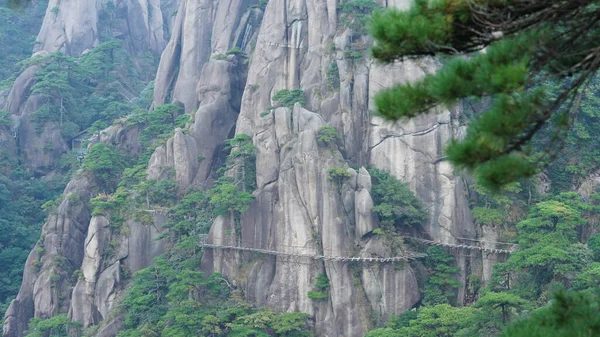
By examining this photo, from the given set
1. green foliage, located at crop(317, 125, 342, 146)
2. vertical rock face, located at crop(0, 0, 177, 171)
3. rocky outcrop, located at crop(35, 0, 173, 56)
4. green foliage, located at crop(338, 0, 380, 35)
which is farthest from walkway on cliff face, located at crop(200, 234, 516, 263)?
rocky outcrop, located at crop(35, 0, 173, 56)

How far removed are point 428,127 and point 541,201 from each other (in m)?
3.56

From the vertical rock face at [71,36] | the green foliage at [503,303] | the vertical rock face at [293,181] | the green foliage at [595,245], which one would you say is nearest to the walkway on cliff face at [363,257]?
the vertical rock face at [293,181]

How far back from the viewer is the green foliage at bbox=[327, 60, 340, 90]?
23453 mm

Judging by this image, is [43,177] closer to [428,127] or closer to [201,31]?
[201,31]

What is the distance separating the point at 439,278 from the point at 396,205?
217cm

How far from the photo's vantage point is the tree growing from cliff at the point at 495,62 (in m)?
4.34

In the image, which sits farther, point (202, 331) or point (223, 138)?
point (223, 138)

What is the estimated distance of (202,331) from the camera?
63.9ft

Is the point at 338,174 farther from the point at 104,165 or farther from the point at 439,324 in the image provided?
the point at 104,165

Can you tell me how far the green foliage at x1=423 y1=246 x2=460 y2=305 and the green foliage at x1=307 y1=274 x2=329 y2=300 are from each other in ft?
8.22

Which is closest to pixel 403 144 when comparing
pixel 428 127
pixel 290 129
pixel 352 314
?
pixel 428 127

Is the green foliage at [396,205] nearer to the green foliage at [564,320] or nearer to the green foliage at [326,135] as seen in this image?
the green foliage at [326,135]

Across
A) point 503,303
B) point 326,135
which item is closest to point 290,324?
point 326,135

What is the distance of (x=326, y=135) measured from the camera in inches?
843
